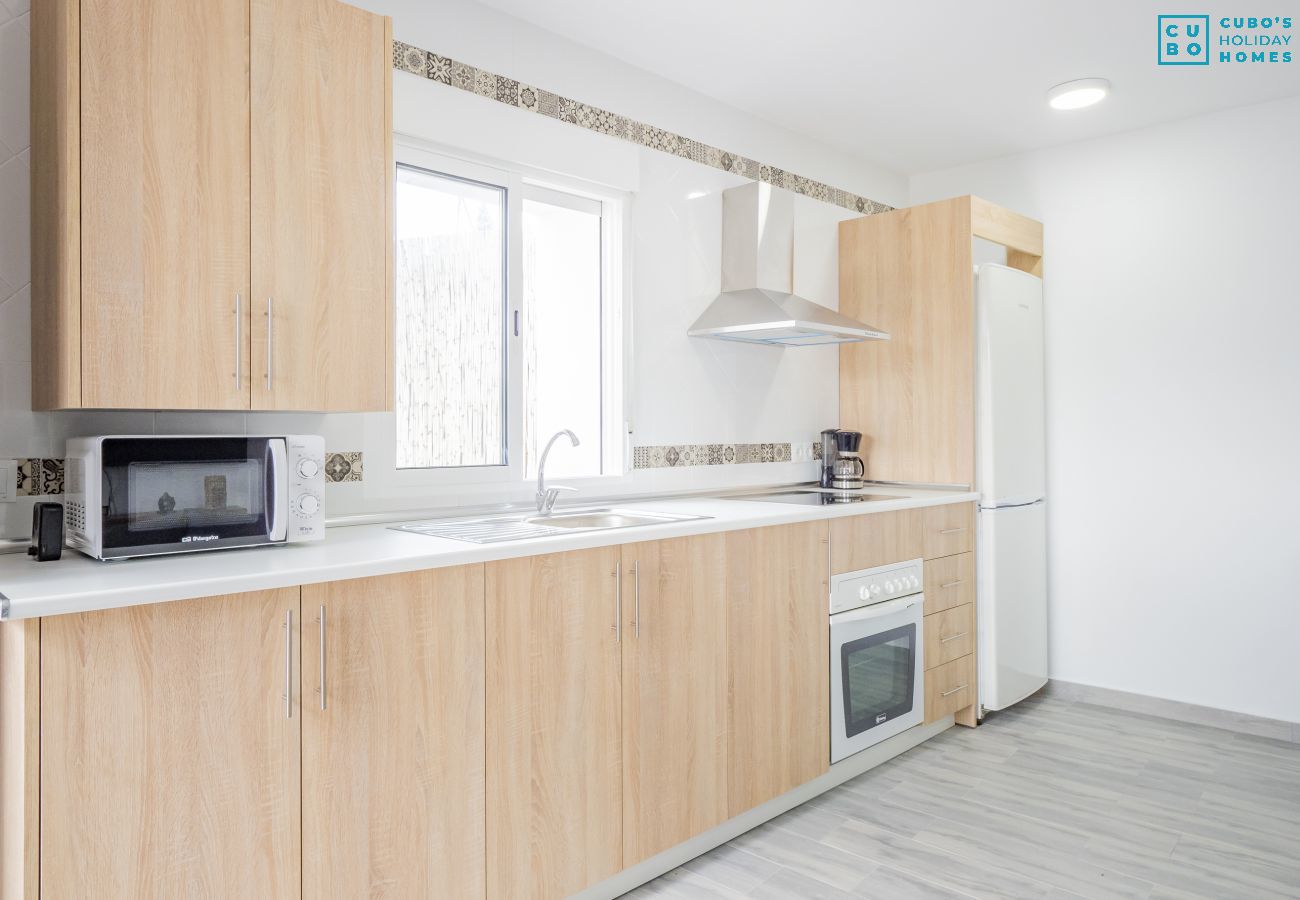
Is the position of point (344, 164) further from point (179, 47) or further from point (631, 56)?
point (631, 56)

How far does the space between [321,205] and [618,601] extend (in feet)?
3.65

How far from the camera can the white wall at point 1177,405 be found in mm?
3238

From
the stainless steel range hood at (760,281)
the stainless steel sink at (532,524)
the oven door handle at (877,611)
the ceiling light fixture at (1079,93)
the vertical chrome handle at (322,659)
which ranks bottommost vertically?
the oven door handle at (877,611)

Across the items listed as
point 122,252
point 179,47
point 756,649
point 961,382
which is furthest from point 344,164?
point 961,382

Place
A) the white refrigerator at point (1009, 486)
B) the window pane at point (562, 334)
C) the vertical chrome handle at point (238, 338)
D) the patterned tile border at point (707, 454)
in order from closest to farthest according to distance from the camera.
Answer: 1. the vertical chrome handle at point (238, 338)
2. the window pane at point (562, 334)
3. the patterned tile border at point (707, 454)
4. the white refrigerator at point (1009, 486)

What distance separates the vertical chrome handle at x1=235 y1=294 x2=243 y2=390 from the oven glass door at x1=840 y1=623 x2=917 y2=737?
1946 millimetres

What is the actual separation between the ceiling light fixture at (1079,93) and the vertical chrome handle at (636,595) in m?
2.52

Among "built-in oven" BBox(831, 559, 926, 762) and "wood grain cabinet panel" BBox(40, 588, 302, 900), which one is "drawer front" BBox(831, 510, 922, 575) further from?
"wood grain cabinet panel" BBox(40, 588, 302, 900)

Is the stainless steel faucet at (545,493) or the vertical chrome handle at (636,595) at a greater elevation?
the stainless steel faucet at (545,493)

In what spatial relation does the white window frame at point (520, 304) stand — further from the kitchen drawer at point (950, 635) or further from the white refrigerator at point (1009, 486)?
the white refrigerator at point (1009, 486)

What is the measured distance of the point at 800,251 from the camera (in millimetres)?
3598

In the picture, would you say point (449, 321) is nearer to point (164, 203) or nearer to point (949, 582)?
point (164, 203)

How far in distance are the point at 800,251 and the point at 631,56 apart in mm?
1159

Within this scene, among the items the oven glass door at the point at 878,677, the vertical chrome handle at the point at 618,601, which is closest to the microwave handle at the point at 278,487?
the vertical chrome handle at the point at 618,601
